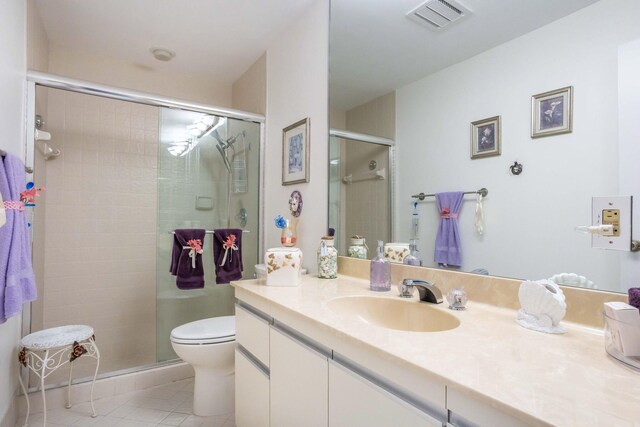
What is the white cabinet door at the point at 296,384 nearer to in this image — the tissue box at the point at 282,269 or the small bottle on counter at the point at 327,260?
the tissue box at the point at 282,269

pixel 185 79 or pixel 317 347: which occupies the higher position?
pixel 185 79

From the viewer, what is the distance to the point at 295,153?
6.91ft

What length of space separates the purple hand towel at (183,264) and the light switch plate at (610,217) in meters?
2.03

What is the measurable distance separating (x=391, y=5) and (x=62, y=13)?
6.60 ft

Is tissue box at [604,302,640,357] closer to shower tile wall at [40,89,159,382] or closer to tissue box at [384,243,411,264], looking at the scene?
tissue box at [384,243,411,264]

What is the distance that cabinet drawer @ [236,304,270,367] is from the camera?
1.28 metres

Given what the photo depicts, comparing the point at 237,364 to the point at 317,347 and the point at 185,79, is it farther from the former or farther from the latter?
the point at 185,79

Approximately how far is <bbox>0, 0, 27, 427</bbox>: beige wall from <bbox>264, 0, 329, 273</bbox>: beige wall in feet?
4.52

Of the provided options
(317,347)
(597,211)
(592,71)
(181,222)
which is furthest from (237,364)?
(592,71)

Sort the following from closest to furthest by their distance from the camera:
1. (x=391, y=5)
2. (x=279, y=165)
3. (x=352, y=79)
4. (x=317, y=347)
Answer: (x=317, y=347) < (x=391, y=5) < (x=352, y=79) < (x=279, y=165)

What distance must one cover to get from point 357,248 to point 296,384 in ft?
2.58

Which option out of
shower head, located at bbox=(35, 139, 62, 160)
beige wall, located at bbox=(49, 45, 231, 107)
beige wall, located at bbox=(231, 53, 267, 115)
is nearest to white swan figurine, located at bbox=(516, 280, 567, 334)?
beige wall, located at bbox=(231, 53, 267, 115)

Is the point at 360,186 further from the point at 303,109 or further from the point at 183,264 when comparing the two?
the point at 183,264

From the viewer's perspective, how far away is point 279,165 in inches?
91.0
